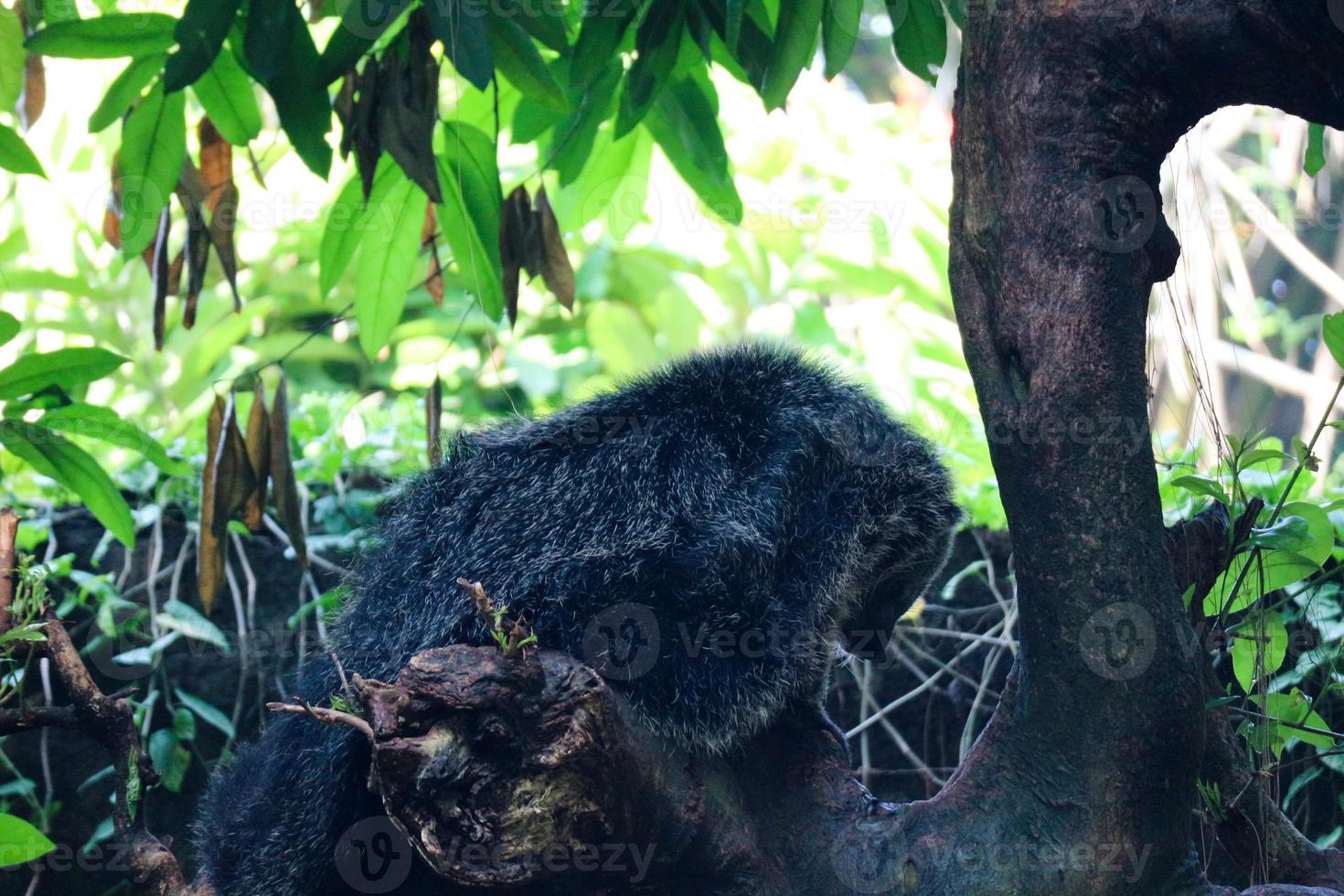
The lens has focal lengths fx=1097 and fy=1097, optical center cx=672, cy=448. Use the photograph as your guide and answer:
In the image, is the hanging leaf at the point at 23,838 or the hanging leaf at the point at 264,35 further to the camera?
the hanging leaf at the point at 264,35

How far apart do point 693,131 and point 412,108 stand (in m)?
0.85

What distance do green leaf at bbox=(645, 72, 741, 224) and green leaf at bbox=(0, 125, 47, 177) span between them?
1681 millimetres

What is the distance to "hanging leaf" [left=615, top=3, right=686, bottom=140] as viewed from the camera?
2738mm

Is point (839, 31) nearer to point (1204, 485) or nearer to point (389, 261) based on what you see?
point (1204, 485)

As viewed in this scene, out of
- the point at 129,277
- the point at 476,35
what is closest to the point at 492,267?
the point at 476,35

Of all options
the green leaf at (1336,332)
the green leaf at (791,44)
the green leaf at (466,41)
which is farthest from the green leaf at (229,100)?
the green leaf at (1336,332)

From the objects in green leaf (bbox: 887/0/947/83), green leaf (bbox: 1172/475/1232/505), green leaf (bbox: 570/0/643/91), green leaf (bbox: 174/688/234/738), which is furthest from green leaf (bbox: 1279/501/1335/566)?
green leaf (bbox: 174/688/234/738)

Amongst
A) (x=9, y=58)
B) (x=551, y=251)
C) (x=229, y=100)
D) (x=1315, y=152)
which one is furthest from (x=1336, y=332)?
(x=9, y=58)

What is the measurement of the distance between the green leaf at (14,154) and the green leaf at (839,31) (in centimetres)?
198

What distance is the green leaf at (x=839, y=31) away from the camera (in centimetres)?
268

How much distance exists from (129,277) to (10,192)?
0.69m

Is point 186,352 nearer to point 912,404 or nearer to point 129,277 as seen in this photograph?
point 129,277

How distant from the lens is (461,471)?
3158mm

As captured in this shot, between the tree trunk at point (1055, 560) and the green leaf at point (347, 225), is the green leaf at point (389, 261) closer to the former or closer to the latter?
the green leaf at point (347, 225)
